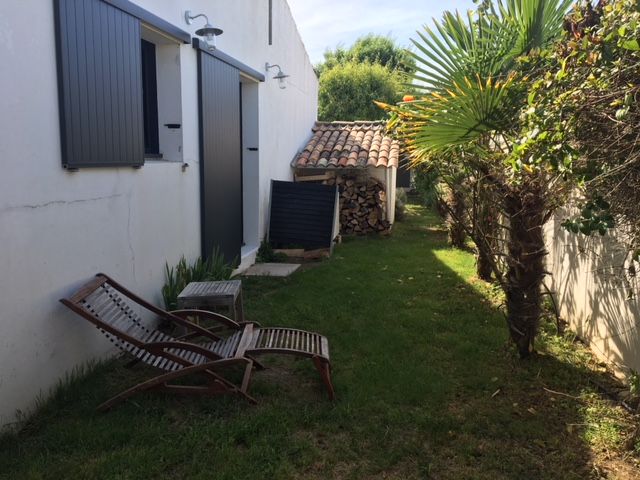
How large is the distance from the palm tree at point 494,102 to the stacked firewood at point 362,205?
690 cm

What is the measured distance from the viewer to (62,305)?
364cm

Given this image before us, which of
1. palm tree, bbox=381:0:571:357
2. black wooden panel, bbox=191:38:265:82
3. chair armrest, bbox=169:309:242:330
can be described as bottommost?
chair armrest, bbox=169:309:242:330

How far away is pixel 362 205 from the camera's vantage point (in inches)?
445

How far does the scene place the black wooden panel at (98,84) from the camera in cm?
362

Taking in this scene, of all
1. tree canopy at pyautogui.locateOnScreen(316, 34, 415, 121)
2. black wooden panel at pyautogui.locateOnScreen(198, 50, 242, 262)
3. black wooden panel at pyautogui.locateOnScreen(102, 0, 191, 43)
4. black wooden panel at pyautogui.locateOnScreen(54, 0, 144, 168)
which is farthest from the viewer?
tree canopy at pyautogui.locateOnScreen(316, 34, 415, 121)

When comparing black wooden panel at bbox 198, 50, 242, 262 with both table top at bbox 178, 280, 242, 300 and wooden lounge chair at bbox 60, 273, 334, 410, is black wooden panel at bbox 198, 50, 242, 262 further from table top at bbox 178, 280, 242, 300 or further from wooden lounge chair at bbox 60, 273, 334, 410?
wooden lounge chair at bbox 60, 273, 334, 410

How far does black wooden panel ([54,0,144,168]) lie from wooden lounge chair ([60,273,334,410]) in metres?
1.04

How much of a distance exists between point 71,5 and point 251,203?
520cm

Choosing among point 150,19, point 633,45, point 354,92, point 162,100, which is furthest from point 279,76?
point 354,92

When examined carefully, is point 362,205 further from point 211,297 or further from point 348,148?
point 211,297

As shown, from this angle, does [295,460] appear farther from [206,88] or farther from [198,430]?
[206,88]

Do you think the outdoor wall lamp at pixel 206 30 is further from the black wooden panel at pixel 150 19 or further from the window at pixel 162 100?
the window at pixel 162 100

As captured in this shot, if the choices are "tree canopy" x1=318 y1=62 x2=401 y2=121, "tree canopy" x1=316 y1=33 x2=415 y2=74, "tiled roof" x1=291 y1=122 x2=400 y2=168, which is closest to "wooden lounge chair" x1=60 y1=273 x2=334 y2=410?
"tiled roof" x1=291 y1=122 x2=400 y2=168

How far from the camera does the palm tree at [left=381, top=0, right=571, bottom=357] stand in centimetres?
351
